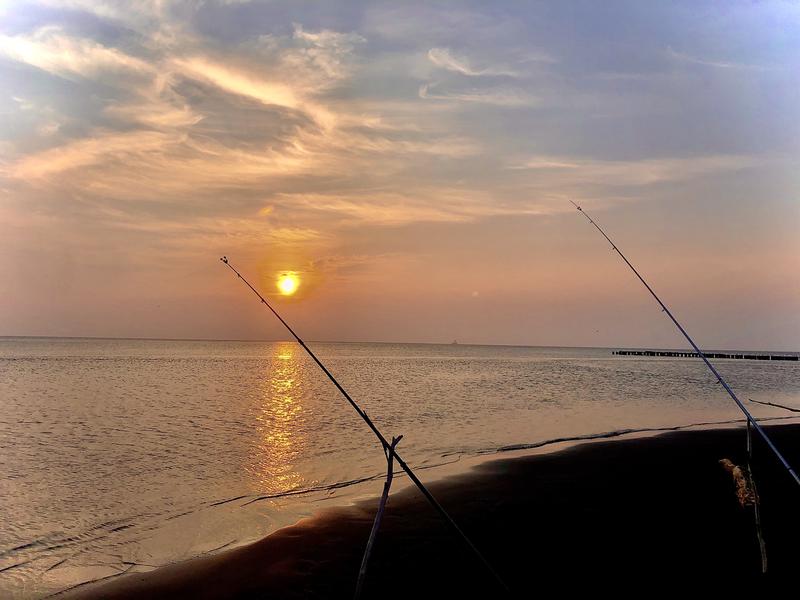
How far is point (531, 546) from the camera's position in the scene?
9688mm

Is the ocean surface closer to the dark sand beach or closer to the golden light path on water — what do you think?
the golden light path on water

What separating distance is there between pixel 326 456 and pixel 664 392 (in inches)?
1323

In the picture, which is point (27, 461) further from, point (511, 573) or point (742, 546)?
point (742, 546)

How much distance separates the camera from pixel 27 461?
18.9 metres

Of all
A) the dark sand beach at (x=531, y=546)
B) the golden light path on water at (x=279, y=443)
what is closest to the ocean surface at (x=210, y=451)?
the golden light path on water at (x=279, y=443)

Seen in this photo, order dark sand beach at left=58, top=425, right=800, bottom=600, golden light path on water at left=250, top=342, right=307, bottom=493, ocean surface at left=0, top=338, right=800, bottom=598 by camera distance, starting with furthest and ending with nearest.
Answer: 1. golden light path on water at left=250, top=342, right=307, bottom=493
2. ocean surface at left=0, top=338, right=800, bottom=598
3. dark sand beach at left=58, top=425, right=800, bottom=600

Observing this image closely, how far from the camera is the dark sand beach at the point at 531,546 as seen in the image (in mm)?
8336

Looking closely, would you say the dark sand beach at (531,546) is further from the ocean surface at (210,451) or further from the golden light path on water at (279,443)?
the golden light path on water at (279,443)

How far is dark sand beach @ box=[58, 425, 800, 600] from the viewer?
8.34 metres

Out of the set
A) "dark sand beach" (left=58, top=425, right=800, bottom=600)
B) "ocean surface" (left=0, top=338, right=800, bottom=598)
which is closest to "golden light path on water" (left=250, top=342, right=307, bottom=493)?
"ocean surface" (left=0, top=338, right=800, bottom=598)

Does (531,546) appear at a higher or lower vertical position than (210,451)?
lower

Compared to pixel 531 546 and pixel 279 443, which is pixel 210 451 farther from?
pixel 531 546

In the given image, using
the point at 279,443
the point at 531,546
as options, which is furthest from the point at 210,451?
the point at 531,546

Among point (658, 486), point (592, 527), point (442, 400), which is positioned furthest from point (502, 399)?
point (592, 527)
